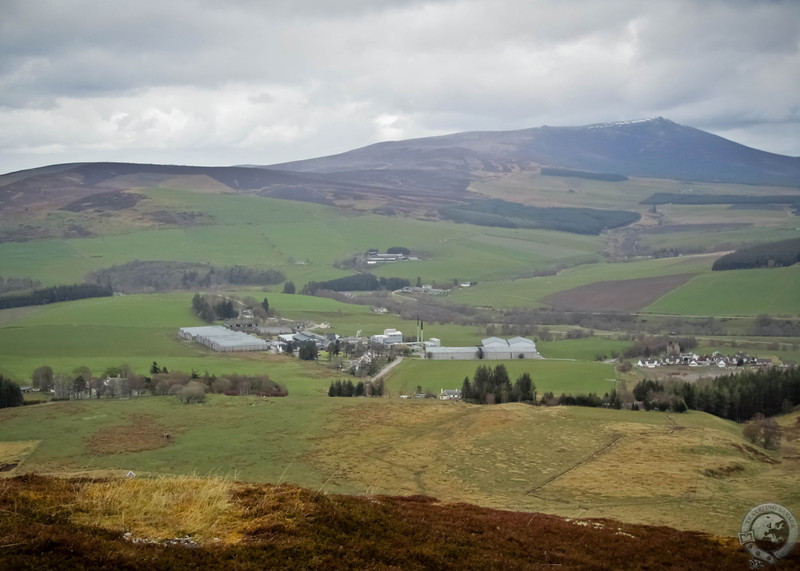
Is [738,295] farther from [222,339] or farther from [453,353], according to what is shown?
[222,339]

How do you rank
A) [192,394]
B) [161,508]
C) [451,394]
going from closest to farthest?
[161,508] → [192,394] → [451,394]

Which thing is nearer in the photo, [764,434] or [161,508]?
[161,508]

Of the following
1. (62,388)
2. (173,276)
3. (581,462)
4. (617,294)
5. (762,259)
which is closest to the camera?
(581,462)

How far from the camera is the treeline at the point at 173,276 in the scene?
488ft

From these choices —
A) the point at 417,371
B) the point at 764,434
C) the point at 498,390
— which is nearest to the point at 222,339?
the point at 417,371

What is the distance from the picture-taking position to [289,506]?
17.7 m

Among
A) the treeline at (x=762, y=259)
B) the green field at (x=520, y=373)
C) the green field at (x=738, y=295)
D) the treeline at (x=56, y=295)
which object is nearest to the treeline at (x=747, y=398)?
the green field at (x=520, y=373)

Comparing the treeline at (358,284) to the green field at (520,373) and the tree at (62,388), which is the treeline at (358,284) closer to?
the green field at (520,373)

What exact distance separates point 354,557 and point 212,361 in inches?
2814

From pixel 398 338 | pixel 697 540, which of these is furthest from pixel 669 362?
pixel 697 540

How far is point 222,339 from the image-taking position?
96.8 m

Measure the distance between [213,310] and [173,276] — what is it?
4214 centimetres

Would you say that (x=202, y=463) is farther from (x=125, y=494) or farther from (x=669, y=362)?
(x=669, y=362)

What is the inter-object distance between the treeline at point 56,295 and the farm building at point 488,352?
236 feet
